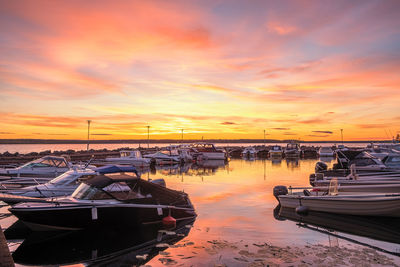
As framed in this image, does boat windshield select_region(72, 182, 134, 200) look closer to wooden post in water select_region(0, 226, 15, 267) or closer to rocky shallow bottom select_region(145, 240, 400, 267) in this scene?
rocky shallow bottom select_region(145, 240, 400, 267)

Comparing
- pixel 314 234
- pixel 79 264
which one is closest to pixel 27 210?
pixel 79 264

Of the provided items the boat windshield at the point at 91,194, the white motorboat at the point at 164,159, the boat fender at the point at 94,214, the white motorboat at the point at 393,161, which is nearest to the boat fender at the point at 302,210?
the boat windshield at the point at 91,194

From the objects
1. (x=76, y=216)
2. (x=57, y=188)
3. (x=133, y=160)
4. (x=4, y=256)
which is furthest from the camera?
(x=133, y=160)

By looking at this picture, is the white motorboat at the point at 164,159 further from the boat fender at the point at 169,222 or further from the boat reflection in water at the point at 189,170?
the boat fender at the point at 169,222

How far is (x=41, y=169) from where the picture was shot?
75.8ft

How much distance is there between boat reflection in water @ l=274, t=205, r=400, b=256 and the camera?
12242mm

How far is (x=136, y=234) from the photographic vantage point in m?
12.5

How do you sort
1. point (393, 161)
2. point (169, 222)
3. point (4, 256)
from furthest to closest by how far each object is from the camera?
point (393, 161) < point (169, 222) < point (4, 256)

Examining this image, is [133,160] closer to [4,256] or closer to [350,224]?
[350,224]

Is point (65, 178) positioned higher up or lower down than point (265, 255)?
higher up

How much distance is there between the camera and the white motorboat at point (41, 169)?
22812mm

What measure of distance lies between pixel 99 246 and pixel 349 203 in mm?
11490

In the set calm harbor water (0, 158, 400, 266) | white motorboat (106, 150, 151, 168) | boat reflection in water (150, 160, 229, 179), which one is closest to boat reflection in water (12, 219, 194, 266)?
calm harbor water (0, 158, 400, 266)

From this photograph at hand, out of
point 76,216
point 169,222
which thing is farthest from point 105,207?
point 169,222
